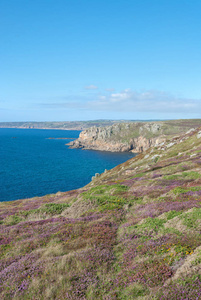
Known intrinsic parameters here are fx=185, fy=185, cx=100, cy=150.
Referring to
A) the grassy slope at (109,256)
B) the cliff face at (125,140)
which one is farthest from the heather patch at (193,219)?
the cliff face at (125,140)

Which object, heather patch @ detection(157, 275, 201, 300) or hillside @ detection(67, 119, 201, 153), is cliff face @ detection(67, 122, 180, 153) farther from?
heather patch @ detection(157, 275, 201, 300)

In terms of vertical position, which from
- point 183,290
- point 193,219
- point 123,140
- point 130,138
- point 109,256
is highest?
point 130,138

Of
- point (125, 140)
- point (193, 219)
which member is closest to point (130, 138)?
point (125, 140)

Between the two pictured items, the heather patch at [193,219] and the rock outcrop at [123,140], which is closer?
the heather patch at [193,219]

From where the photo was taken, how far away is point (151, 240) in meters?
8.96

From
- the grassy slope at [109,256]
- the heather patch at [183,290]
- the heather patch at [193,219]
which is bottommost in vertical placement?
the grassy slope at [109,256]

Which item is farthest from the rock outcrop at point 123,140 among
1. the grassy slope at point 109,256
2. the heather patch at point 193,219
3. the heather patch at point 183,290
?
the heather patch at point 183,290

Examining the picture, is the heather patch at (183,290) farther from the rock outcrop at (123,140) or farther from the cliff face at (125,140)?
the rock outcrop at (123,140)

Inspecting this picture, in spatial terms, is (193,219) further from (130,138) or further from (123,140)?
(130,138)

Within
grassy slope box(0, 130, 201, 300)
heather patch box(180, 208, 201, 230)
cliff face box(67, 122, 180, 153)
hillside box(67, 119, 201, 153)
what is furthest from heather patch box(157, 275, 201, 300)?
hillside box(67, 119, 201, 153)

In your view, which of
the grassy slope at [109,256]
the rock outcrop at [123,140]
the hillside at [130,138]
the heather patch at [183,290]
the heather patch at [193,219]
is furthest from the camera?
the hillside at [130,138]

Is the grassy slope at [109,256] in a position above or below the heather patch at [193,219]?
below

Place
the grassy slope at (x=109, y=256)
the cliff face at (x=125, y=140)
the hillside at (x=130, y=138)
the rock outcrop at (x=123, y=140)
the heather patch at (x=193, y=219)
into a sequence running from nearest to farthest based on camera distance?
the grassy slope at (x=109, y=256)
the heather patch at (x=193, y=219)
the rock outcrop at (x=123, y=140)
the cliff face at (x=125, y=140)
the hillside at (x=130, y=138)

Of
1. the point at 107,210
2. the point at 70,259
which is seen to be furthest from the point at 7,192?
the point at 70,259
